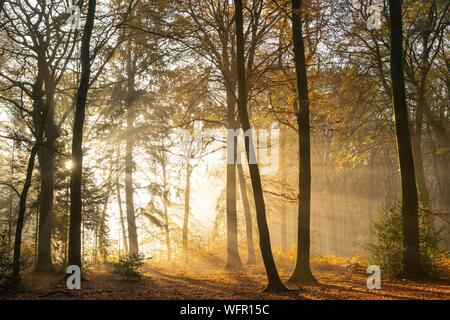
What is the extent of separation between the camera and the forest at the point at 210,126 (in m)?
13.2

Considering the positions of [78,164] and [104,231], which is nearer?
[78,164]

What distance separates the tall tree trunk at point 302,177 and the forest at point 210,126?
4 cm

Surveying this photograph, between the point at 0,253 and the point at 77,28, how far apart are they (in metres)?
9.26

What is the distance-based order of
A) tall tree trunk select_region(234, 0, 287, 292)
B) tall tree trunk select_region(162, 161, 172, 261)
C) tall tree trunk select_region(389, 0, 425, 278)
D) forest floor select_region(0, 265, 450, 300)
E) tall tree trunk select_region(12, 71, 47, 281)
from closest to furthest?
forest floor select_region(0, 265, 450, 300), tall tree trunk select_region(234, 0, 287, 292), tall tree trunk select_region(12, 71, 47, 281), tall tree trunk select_region(389, 0, 425, 278), tall tree trunk select_region(162, 161, 172, 261)

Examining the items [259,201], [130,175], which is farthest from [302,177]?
[130,175]

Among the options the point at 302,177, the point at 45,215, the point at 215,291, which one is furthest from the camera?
the point at 45,215

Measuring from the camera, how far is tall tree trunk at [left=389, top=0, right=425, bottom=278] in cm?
1386

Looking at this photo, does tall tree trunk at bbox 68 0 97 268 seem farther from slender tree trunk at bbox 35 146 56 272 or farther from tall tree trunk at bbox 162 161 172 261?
tall tree trunk at bbox 162 161 172 261

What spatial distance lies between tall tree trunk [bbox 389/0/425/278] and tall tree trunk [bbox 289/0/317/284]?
3.10 m

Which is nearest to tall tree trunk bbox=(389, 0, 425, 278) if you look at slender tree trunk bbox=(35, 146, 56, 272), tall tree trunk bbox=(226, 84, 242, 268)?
tall tree trunk bbox=(226, 84, 242, 268)

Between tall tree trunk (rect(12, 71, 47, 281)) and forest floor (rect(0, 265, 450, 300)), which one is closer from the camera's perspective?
forest floor (rect(0, 265, 450, 300))

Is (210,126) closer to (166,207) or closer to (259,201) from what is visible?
(259,201)

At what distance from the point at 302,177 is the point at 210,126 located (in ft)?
27.9

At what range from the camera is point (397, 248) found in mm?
14766
